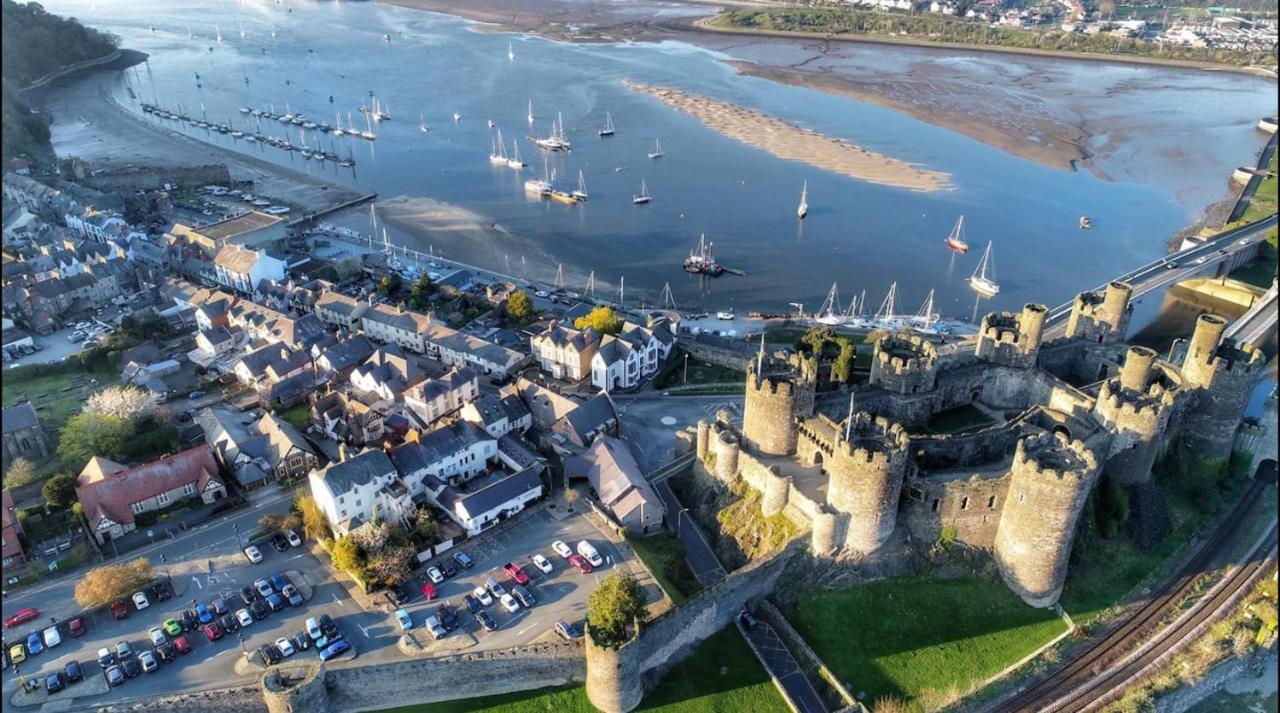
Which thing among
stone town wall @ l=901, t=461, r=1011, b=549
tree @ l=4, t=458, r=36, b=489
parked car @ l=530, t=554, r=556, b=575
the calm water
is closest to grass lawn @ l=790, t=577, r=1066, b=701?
stone town wall @ l=901, t=461, r=1011, b=549

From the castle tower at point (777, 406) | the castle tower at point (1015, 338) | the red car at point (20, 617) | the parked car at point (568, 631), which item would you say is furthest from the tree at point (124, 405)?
the castle tower at point (1015, 338)

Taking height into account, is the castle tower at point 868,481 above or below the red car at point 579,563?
above

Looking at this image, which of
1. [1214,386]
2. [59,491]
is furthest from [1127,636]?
[59,491]

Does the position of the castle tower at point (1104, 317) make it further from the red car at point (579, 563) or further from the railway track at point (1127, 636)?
the red car at point (579, 563)

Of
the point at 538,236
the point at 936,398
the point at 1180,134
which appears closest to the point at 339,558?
the point at 936,398

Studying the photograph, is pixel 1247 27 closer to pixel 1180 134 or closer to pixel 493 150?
pixel 1180 134

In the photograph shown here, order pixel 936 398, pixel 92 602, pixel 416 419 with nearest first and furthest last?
pixel 92 602, pixel 936 398, pixel 416 419
